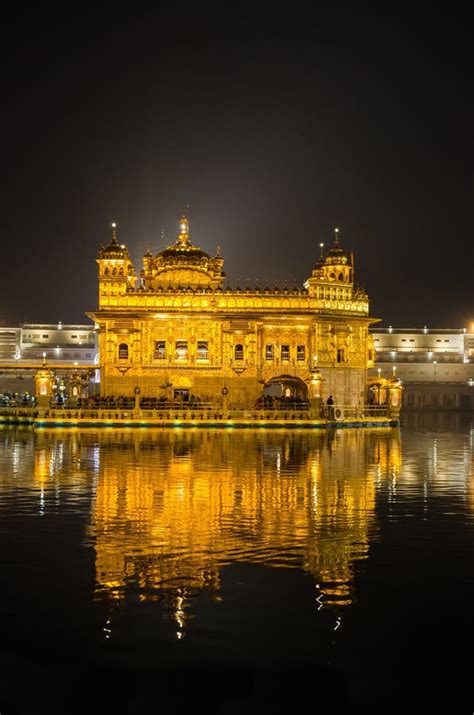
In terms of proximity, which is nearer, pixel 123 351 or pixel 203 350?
pixel 123 351

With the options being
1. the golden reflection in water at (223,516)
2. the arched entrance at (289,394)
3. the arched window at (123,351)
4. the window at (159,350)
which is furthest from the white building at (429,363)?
the golden reflection in water at (223,516)

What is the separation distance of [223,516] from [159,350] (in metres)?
38.7

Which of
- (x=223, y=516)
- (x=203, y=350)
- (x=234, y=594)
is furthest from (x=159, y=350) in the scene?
(x=234, y=594)

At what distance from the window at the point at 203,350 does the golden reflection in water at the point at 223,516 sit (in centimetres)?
2341

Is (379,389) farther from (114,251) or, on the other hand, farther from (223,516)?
(223,516)

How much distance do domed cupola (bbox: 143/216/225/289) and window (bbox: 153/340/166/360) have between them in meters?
4.22

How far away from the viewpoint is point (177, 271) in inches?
2247

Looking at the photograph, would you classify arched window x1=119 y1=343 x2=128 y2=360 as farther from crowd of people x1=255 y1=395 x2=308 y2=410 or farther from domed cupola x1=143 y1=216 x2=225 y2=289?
crowd of people x1=255 y1=395 x2=308 y2=410

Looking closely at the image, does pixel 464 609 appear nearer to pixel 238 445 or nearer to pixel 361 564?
pixel 361 564

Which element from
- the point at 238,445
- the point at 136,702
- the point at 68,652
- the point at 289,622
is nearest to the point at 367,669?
the point at 289,622

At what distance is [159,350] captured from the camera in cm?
5447

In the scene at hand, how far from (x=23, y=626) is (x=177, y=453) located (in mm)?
20967

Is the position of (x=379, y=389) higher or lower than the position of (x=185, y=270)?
lower

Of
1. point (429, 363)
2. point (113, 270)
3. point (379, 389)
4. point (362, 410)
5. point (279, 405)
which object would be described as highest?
point (113, 270)
